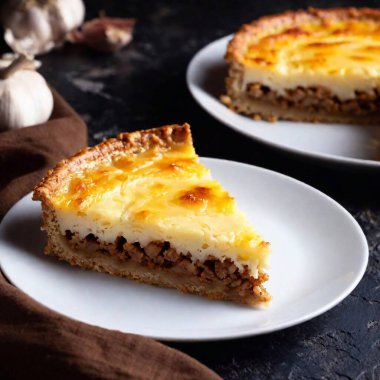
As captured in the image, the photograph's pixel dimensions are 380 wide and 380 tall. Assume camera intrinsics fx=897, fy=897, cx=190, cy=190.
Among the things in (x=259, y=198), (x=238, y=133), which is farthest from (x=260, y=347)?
(x=238, y=133)

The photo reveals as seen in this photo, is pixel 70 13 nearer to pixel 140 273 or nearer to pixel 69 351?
pixel 140 273

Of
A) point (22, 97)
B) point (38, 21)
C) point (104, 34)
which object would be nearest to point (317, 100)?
point (104, 34)

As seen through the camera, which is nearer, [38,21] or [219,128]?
[219,128]

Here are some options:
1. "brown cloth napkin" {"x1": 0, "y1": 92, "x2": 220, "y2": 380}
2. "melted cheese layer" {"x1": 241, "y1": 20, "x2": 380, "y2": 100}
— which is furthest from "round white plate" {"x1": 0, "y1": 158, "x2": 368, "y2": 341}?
"melted cheese layer" {"x1": 241, "y1": 20, "x2": 380, "y2": 100}

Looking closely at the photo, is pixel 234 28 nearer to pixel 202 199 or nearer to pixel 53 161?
pixel 53 161

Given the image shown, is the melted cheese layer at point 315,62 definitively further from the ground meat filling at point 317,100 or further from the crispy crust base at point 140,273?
the crispy crust base at point 140,273

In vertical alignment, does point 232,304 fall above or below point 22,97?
below

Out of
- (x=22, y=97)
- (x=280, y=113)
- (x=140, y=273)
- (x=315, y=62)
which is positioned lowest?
(x=280, y=113)
